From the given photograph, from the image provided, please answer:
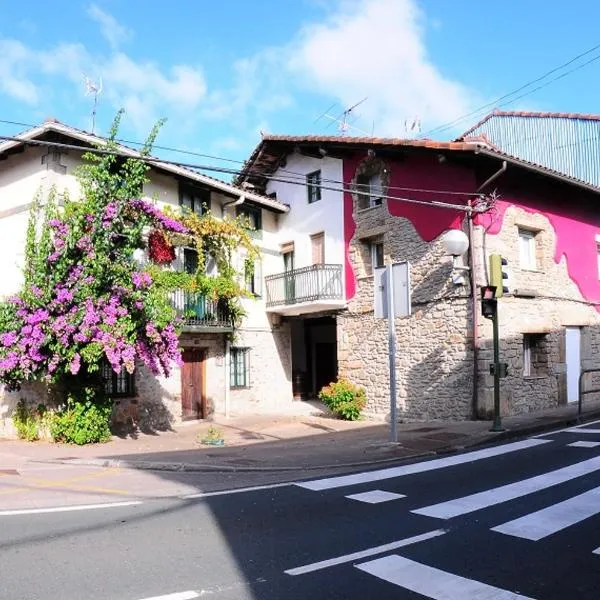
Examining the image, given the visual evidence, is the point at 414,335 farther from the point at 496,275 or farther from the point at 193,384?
the point at 193,384

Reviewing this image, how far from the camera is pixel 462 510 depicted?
593 centimetres

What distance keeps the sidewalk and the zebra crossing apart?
0.95 m

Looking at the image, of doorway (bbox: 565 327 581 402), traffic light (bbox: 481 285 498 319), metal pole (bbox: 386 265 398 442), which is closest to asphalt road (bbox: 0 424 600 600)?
metal pole (bbox: 386 265 398 442)

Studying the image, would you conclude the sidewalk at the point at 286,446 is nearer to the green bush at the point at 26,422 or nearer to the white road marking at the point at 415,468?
the green bush at the point at 26,422

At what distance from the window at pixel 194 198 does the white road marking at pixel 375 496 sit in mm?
10926

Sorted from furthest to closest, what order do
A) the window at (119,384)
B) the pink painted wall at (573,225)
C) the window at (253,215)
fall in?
1. the window at (253,215)
2. the pink painted wall at (573,225)
3. the window at (119,384)

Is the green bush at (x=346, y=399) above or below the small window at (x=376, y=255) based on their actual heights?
below

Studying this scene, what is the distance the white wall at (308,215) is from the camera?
17.5 meters

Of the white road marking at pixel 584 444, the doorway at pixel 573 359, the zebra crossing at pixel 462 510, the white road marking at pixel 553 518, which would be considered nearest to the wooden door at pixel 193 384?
the zebra crossing at pixel 462 510

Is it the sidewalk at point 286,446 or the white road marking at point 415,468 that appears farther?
the sidewalk at point 286,446

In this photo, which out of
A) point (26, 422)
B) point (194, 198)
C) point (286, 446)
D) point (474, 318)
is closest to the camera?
point (286, 446)

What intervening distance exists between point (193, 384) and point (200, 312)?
209 cm

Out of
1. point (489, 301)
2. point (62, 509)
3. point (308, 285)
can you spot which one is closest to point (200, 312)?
point (308, 285)

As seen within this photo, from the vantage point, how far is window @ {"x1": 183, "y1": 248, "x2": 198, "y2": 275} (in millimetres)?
16031
